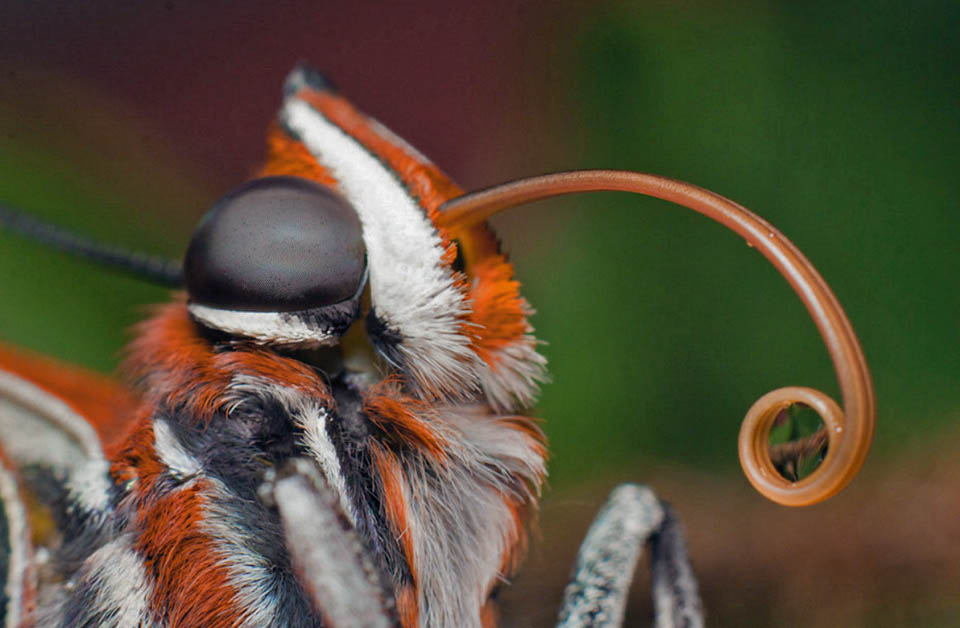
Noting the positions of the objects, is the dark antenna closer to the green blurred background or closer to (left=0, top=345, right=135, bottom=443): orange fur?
(left=0, top=345, right=135, bottom=443): orange fur

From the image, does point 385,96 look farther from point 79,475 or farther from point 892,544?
point 892,544

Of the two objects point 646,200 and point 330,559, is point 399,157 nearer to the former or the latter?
point 330,559

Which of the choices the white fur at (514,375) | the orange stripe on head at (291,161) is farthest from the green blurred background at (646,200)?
the orange stripe on head at (291,161)

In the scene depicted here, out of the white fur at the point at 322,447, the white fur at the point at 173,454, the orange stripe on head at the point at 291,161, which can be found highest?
the orange stripe on head at the point at 291,161

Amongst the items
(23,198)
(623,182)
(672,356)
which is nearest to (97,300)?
(23,198)

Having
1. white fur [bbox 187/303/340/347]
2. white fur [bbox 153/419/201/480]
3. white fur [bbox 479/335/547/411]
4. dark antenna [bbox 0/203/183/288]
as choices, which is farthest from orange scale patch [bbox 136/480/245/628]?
dark antenna [bbox 0/203/183/288]

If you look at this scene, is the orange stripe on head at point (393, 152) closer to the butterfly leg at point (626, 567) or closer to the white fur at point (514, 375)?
the white fur at point (514, 375)

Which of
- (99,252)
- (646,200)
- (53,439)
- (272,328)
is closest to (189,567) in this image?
(272,328)
